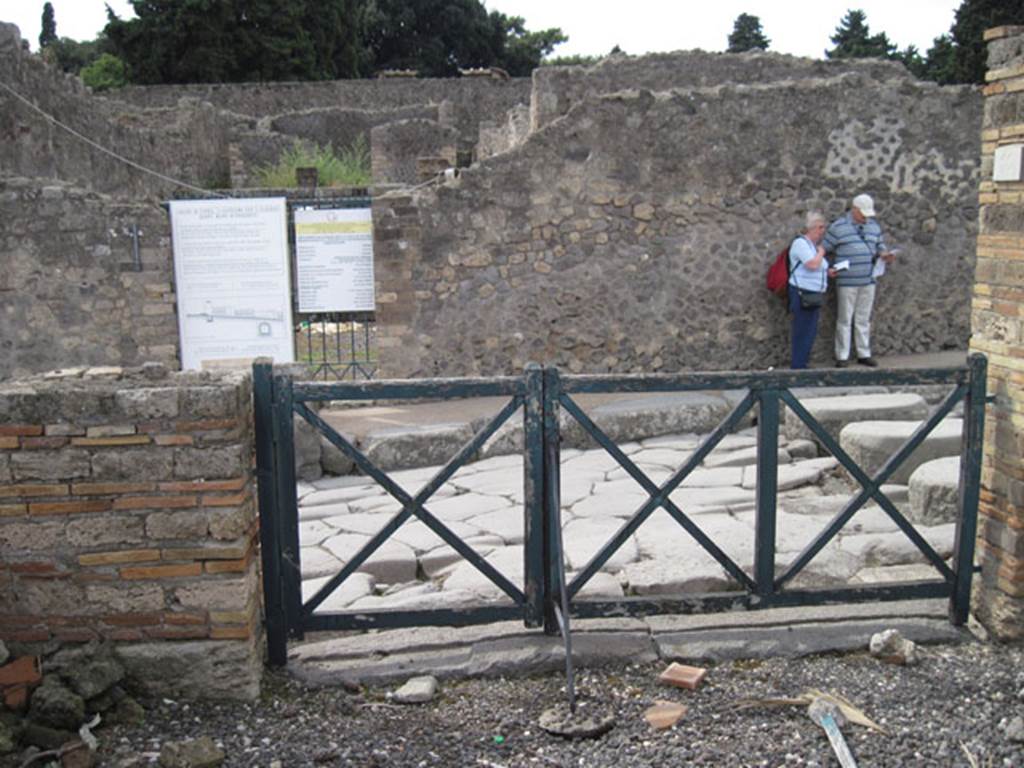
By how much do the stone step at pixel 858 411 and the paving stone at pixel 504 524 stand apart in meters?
2.09

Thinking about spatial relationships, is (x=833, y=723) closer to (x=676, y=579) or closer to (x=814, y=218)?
(x=676, y=579)

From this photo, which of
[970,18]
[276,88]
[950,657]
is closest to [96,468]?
[950,657]

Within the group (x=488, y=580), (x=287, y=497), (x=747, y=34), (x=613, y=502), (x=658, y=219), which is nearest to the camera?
(x=287, y=497)

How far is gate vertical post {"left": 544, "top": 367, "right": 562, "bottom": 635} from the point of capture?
137 inches

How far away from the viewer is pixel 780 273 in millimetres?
8922

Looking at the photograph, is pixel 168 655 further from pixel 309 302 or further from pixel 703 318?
pixel 703 318

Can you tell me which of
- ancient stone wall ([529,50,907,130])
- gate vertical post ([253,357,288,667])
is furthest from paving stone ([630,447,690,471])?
ancient stone wall ([529,50,907,130])

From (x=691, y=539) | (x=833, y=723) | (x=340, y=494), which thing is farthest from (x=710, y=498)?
(x=833, y=723)

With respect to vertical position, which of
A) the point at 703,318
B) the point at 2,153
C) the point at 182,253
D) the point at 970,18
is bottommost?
the point at 703,318

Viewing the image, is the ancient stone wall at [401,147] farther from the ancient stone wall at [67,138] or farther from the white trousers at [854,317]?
the white trousers at [854,317]

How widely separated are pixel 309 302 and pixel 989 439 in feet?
18.9

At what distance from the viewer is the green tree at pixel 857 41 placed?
124 feet

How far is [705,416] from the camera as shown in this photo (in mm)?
7387

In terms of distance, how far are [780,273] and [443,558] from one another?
17.0 feet
